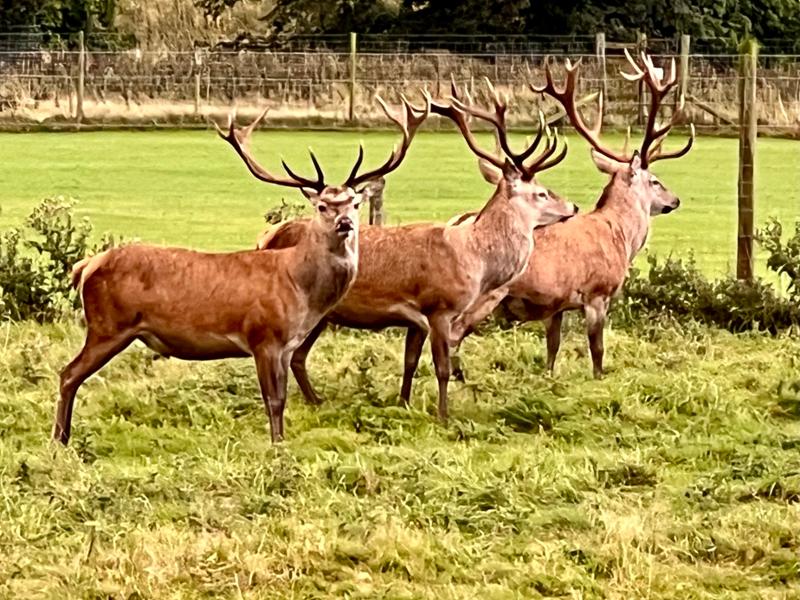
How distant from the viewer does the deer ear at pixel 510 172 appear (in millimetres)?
9414

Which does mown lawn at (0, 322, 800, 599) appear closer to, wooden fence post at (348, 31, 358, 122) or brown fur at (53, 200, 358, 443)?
brown fur at (53, 200, 358, 443)

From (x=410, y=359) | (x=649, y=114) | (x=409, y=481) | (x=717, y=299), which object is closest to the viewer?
(x=409, y=481)

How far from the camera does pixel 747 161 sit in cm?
1180

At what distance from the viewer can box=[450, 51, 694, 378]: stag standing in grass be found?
32.3 ft

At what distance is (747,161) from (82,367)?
17.9 feet

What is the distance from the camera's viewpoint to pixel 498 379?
973 cm

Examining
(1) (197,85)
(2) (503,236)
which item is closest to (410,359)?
(2) (503,236)

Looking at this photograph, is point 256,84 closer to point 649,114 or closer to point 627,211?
point 649,114

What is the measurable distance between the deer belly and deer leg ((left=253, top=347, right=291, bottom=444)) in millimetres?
106

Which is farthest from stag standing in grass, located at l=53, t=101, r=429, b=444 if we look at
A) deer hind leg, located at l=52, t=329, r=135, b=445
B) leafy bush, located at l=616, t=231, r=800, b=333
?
leafy bush, located at l=616, t=231, r=800, b=333

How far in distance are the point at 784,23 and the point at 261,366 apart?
27490 mm

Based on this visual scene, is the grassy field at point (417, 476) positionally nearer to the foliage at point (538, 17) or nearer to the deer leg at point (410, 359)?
the deer leg at point (410, 359)

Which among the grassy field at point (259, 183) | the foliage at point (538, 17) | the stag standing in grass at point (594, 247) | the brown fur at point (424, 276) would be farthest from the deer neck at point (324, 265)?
the foliage at point (538, 17)

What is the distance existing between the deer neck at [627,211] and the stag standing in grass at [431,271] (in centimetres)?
116
